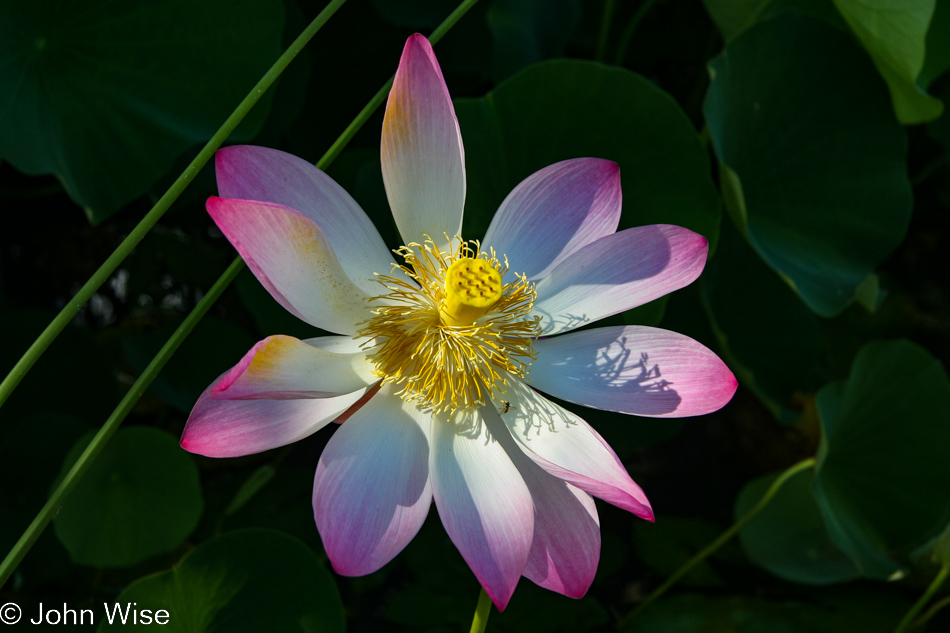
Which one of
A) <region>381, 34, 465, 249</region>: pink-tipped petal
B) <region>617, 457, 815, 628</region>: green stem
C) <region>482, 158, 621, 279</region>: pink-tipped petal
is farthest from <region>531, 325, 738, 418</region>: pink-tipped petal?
<region>617, 457, 815, 628</region>: green stem

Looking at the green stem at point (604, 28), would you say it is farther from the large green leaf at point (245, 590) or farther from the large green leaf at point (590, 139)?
the large green leaf at point (245, 590)

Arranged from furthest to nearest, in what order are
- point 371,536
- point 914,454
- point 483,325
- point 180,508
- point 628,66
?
point 628,66, point 914,454, point 180,508, point 483,325, point 371,536

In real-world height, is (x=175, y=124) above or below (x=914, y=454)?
above

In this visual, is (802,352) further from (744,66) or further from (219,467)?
(219,467)

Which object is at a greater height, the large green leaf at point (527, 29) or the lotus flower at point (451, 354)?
the large green leaf at point (527, 29)

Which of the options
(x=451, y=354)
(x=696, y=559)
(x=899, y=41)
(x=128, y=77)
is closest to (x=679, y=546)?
(x=696, y=559)

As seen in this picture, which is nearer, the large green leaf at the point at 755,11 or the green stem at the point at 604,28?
the large green leaf at the point at 755,11

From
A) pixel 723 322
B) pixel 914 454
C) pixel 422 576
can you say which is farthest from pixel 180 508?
pixel 914 454

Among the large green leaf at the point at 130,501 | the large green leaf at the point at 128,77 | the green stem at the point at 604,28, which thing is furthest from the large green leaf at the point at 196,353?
the green stem at the point at 604,28

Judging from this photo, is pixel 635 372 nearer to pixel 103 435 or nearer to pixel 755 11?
pixel 103 435
